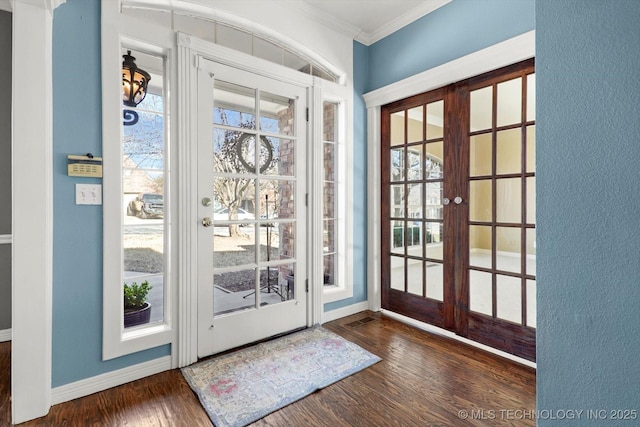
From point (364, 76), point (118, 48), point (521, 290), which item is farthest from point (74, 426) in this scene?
point (364, 76)

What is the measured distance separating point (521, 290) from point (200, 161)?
2.34m

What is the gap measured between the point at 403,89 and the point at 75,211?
255cm

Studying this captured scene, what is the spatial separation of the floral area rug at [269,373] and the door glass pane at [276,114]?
65.4 inches

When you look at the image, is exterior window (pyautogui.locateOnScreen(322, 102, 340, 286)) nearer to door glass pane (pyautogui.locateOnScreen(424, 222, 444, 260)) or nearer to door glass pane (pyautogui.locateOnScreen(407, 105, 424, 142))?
door glass pane (pyautogui.locateOnScreen(407, 105, 424, 142))

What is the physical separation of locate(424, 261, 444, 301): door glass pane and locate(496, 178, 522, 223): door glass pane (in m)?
0.64

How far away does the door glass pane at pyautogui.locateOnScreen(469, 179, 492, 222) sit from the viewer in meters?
2.36

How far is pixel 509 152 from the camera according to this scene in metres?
2.24

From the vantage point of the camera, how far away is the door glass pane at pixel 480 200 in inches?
93.0

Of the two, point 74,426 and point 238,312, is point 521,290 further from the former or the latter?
point 74,426

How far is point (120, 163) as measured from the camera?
1.89m

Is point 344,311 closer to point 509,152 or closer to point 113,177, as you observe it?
point 509,152

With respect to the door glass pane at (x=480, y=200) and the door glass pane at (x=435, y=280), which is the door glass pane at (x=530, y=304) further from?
the door glass pane at (x=435, y=280)

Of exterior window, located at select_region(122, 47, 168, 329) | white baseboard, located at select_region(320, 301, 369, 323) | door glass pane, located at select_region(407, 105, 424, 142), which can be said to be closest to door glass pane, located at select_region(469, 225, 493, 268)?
door glass pane, located at select_region(407, 105, 424, 142)

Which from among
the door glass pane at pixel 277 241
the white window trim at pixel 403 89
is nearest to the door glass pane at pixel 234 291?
the door glass pane at pixel 277 241
